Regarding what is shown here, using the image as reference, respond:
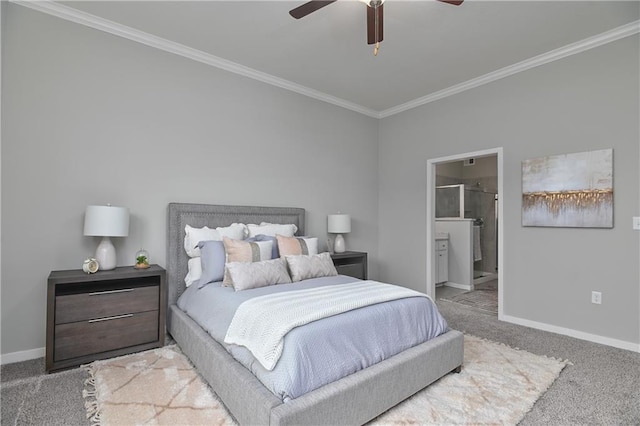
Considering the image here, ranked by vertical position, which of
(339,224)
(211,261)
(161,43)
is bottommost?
(211,261)

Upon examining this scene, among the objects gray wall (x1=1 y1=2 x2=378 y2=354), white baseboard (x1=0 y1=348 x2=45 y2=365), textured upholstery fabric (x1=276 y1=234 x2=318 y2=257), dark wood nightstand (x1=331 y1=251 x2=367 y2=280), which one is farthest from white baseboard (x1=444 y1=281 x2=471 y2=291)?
white baseboard (x1=0 y1=348 x2=45 y2=365)

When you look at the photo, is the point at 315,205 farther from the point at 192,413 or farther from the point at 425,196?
the point at 192,413

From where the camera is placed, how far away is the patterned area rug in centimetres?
441

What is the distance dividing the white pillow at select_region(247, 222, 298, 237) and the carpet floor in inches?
71.3

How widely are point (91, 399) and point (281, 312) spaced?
4.41ft

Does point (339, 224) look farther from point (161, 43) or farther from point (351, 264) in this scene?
point (161, 43)

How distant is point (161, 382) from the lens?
2.22 meters

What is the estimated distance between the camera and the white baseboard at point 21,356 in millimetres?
2514

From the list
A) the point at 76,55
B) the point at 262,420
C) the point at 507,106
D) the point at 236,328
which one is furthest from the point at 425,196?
the point at 76,55

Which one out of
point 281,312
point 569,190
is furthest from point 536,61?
point 281,312

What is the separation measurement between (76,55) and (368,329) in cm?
328

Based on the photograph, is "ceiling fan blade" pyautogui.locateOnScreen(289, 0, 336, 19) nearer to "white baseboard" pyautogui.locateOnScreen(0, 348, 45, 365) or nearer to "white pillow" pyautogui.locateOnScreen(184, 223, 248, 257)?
"white pillow" pyautogui.locateOnScreen(184, 223, 248, 257)

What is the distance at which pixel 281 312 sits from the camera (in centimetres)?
189

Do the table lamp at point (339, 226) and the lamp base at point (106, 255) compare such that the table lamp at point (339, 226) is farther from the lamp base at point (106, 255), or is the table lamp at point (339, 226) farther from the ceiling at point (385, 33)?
the lamp base at point (106, 255)
